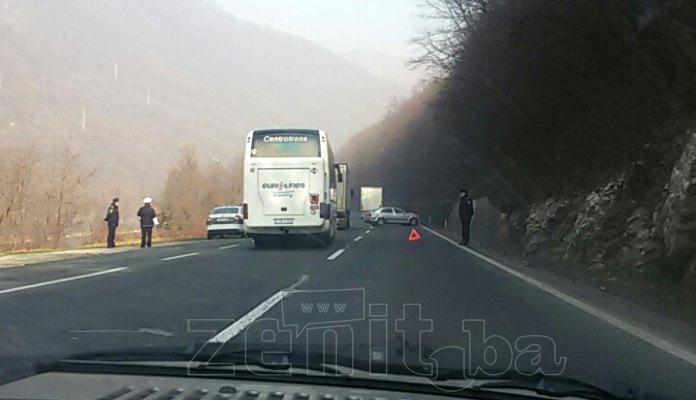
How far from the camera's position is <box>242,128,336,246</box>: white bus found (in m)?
23.9

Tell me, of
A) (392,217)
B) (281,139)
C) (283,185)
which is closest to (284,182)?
(283,185)

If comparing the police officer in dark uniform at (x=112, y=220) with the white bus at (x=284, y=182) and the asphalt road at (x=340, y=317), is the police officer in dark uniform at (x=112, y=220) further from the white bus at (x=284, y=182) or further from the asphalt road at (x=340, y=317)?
the asphalt road at (x=340, y=317)

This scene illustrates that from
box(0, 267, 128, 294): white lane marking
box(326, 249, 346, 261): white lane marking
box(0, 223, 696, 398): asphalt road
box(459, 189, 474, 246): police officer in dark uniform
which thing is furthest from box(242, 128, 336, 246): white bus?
box(0, 267, 128, 294): white lane marking

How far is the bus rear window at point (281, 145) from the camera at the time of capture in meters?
24.1

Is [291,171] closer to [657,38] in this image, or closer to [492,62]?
[492,62]

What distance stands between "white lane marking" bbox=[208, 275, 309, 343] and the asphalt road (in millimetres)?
27

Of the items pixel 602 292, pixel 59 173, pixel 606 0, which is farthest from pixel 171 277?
pixel 59 173

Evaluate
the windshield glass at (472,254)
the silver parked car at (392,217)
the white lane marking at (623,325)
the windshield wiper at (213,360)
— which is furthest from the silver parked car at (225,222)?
the windshield wiper at (213,360)

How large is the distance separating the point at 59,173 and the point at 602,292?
2648 centimetres

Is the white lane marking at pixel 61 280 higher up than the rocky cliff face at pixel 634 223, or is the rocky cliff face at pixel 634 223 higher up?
the rocky cliff face at pixel 634 223

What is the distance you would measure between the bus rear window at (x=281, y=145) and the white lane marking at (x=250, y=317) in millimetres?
11186

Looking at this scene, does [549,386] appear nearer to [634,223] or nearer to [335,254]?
[634,223]

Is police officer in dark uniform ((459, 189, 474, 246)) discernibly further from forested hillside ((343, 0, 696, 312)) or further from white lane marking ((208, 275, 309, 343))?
white lane marking ((208, 275, 309, 343))

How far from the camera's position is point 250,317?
935 centimetres
